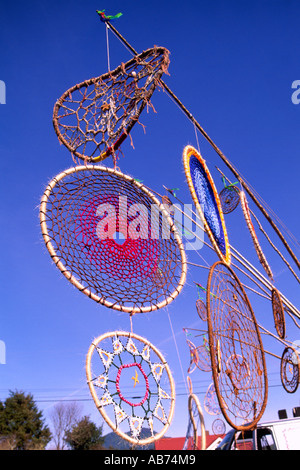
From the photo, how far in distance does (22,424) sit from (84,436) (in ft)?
16.7

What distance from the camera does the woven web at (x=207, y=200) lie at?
4906 mm

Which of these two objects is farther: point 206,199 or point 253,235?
point 253,235

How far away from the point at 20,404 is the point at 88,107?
33.4m

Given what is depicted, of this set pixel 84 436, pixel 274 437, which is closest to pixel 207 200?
pixel 274 437

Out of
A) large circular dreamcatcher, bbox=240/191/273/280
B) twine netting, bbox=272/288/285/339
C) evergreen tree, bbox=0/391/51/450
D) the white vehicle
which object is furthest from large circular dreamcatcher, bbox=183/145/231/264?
evergreen tree, bbox=0/391/51/450

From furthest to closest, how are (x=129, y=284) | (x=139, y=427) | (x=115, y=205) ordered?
(x=115, y=205) < (x=129, y=284) < (x=139, y=427)

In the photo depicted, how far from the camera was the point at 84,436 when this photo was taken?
30438 mm

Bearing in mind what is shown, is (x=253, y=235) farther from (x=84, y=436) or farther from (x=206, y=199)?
(x=84, y=436)

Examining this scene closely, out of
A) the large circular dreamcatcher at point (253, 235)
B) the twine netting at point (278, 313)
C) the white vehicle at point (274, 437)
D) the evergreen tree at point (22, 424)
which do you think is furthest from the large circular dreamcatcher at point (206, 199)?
the evergreen tree at point (22, 424)

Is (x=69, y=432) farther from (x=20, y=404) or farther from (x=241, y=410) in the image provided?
(x=241, y=410)

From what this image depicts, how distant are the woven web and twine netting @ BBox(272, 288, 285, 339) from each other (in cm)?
248

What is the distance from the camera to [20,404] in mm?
31797

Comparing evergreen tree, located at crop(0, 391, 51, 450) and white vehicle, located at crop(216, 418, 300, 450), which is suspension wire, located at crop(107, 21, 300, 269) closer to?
white vehicle, located at crop(216, 418, 300, 450)
